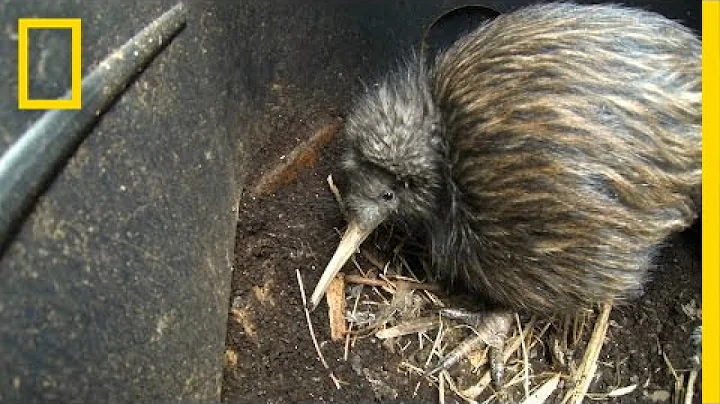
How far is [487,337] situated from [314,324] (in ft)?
1.32

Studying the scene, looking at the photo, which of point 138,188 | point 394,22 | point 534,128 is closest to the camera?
point 138,188

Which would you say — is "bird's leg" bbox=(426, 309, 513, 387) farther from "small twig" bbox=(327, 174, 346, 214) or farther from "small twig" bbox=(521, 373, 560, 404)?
"small twig" bbox=(327, 174, 346, 214)

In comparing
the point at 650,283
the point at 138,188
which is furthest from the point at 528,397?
the point at 138,188

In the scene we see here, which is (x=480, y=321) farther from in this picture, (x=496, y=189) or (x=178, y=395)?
(x=178, y=395)

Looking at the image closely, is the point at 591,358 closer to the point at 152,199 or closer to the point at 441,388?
the point at 441,388

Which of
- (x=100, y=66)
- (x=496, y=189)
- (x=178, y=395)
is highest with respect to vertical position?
(x=100, y=66)

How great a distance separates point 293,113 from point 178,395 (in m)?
0.82

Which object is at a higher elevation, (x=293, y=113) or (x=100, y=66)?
(x=100, y=66)

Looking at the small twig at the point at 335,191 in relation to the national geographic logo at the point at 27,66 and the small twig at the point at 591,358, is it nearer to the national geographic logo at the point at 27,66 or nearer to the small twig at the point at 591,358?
the small twig at the point at 591,358

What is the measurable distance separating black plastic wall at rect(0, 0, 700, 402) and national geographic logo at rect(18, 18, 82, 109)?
12 mm

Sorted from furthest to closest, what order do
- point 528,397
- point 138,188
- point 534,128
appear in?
point 528,397 → point 534,128 → point 138,188

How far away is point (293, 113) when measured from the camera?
82.9 inches

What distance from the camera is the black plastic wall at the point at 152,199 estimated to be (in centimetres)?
121

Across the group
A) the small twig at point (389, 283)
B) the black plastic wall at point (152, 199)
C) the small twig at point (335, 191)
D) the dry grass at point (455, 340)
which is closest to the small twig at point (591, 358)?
the dry grass at point (455, 340)
